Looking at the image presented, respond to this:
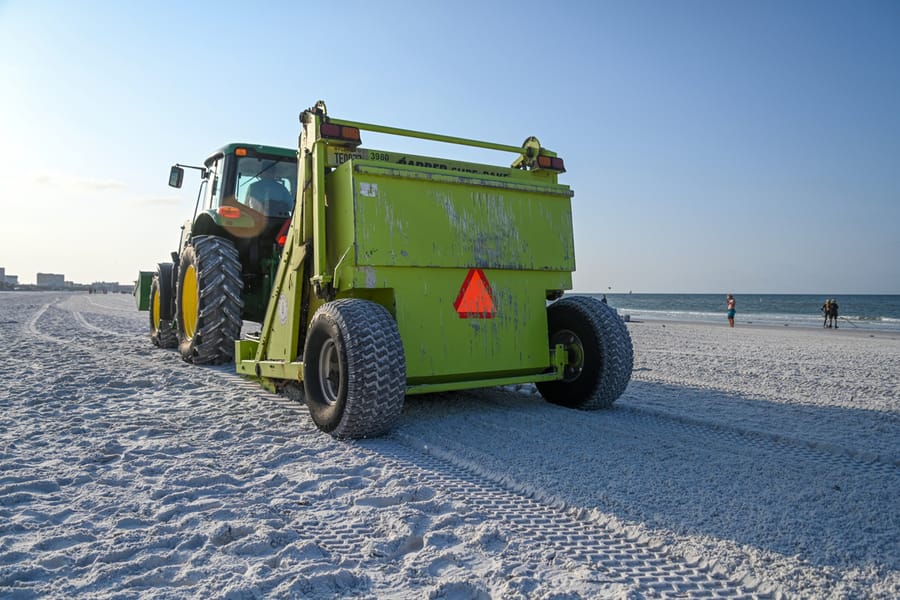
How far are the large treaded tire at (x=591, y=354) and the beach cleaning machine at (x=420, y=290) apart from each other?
0.04ft

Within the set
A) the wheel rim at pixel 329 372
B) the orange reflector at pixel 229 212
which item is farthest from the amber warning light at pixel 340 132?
the orange reflector at pixel 229 212

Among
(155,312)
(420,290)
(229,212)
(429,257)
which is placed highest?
(229,212)

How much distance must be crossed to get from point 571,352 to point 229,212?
4.34 metres

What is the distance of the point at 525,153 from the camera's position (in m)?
5.45

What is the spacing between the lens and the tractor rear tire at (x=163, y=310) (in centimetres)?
897

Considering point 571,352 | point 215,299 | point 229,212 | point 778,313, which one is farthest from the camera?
point 778,313

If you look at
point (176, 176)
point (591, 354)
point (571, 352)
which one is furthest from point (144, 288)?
point (591, 354)

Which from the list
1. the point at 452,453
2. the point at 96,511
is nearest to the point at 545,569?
the point at 452,453

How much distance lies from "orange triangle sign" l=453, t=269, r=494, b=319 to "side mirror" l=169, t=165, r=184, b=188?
17.7 feet

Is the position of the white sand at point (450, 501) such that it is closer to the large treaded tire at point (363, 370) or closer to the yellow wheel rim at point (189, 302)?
the large treaded tire at point (363, 370)

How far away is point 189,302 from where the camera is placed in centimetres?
739

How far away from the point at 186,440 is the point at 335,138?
2.31 meters

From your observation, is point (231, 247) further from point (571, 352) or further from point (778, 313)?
point (778, 313)

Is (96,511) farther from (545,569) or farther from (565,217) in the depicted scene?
(565,217)
